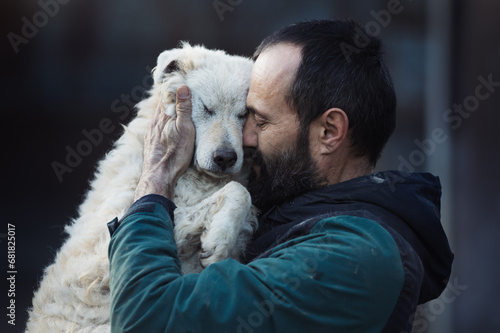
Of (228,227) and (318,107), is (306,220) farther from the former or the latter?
(318,107)

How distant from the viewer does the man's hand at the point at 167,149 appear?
2496 millimetres

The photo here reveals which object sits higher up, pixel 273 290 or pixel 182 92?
pixel 182 92

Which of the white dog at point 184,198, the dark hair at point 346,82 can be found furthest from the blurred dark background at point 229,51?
the dark hair at point 346,82

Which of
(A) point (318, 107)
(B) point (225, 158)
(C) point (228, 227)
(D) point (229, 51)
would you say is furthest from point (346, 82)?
(D) point (229, 51)

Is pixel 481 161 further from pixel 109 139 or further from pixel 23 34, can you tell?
pixel 23 34

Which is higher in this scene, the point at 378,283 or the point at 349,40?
the point at 349,40

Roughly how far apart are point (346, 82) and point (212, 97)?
769 mm

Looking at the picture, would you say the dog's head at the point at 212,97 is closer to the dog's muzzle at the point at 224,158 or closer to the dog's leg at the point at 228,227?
the dog's muzzle at the point at 224,158

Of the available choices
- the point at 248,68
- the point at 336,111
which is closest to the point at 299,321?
the point at 336,111

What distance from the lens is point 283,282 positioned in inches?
74.5

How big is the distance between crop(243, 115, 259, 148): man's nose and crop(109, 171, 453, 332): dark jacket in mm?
713

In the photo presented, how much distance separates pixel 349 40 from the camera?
2564 millimetres

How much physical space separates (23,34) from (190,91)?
2.35m

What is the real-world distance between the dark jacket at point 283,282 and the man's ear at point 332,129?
422mm
